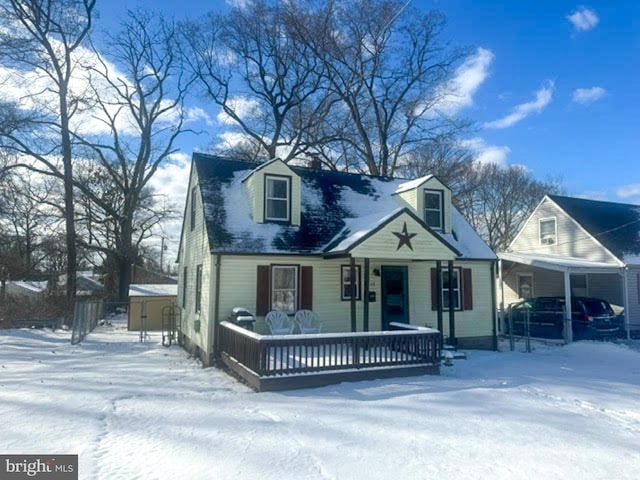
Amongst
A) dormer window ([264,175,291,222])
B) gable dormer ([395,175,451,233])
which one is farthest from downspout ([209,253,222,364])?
gable dormer ([395,175,451,233])

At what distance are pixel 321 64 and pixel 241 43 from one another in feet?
17.1

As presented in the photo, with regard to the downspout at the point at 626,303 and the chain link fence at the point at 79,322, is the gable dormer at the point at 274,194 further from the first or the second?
the downspout at the point at 626,303

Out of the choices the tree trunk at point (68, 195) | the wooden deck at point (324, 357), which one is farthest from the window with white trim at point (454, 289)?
the tree trunk at point (68, 195)

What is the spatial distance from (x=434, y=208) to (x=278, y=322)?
6.81 meters

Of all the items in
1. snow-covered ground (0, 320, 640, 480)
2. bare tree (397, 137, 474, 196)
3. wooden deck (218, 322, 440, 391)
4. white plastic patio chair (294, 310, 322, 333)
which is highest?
bare tree (397, 137, 474, 196)

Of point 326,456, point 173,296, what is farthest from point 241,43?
point 326,456

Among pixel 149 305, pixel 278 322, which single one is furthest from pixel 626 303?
pixel 149 305

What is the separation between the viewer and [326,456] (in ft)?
16.1

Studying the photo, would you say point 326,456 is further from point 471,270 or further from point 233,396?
point 471,270

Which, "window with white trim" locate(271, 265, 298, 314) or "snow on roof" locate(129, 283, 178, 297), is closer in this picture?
"window with white trim" locate(271, 265, 298, 314)

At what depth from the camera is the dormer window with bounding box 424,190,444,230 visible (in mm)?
14344

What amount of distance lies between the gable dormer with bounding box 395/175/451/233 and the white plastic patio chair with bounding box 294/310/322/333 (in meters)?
5.19

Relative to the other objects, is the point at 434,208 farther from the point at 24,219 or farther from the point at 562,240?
the point at 24,219

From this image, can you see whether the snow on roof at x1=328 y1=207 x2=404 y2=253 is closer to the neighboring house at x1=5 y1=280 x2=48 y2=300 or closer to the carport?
the carport
